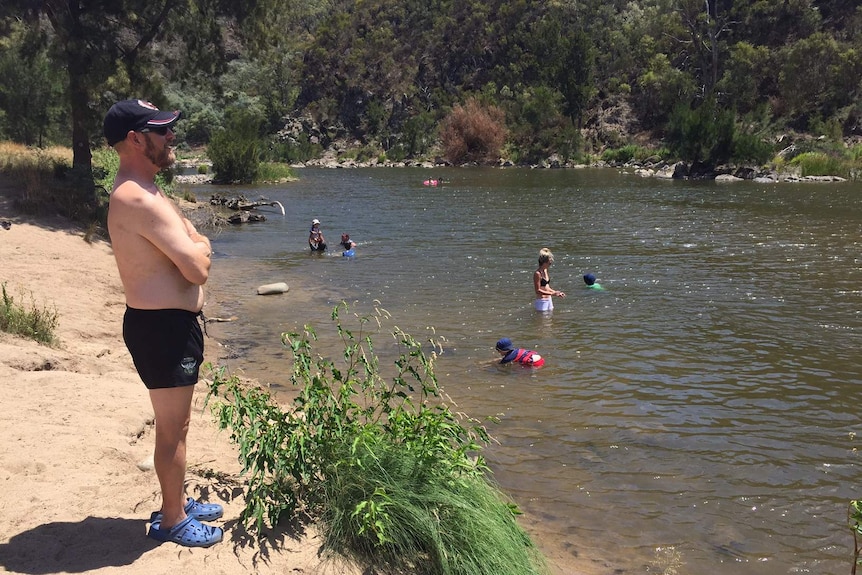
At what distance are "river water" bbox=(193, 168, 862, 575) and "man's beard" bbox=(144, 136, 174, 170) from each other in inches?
152

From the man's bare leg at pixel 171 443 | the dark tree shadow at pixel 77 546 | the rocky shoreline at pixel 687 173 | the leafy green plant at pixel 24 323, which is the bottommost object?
the dark tree shadow at pixel 77 546

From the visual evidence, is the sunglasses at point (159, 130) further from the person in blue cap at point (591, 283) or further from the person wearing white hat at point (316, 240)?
the person wearing white hat at point (316, 240)

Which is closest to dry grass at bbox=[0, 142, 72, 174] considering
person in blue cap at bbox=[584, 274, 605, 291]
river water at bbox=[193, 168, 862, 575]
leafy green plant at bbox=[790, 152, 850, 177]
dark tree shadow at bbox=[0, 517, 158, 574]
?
river water at bbox=[193, 168, 862, 575]

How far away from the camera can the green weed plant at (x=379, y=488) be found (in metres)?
4.07

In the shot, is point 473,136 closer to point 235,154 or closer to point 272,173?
point 272,173

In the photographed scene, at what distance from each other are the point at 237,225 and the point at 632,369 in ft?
68.5

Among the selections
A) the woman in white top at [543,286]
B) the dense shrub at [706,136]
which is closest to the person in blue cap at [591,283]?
the woman in white top at [543,286]

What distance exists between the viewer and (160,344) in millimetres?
3713

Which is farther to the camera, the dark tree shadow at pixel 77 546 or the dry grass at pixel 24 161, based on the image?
the dry grass at pixel 24 161

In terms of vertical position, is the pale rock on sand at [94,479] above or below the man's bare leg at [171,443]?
below

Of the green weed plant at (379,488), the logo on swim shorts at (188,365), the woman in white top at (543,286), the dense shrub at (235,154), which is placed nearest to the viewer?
the logo on swim shorts at (188,365)

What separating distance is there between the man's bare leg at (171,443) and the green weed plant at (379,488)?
44 centimetres

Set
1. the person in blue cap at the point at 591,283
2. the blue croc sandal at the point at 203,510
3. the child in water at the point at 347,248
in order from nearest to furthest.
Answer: the blue croc sandal at the point at 203,510 < the person in blue cap at the point at 591,283 < the child in water at the point at 347,248

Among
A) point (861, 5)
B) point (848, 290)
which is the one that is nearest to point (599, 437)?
point (848, 290)
